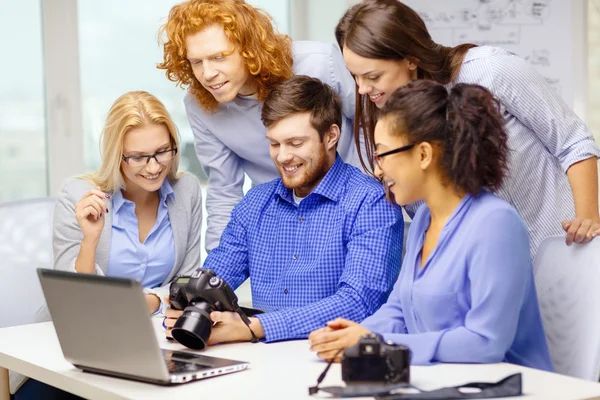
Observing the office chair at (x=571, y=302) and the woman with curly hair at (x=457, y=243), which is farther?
the office chair at (x=571, y=302)

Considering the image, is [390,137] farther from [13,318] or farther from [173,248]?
[13,318]

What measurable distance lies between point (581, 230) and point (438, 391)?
69 centimetres

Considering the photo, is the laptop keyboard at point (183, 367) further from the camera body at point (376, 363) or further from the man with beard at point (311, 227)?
the man with beard at point (311, 227)

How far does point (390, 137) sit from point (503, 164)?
234mm

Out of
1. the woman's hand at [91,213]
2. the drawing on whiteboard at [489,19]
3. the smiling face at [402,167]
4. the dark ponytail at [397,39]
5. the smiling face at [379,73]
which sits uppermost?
the drawing on whiteboard at [489,19]

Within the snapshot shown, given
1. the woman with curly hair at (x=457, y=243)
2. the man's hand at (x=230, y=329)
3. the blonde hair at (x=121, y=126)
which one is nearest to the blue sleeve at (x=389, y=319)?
the woman with curly hair at (x=457, y=243)

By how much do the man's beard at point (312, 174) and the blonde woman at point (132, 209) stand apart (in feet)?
1.49

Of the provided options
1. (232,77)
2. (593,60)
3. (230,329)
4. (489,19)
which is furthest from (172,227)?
(593,60)

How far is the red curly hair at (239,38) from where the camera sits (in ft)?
8.19

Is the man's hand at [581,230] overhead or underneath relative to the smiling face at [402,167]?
underneath

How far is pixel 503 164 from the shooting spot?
5.95ft

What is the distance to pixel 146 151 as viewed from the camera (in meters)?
2.54

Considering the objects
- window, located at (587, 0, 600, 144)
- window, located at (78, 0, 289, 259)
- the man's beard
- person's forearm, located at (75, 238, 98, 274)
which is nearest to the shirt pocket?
the man's beard

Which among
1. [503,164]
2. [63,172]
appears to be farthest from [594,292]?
[63,172]
